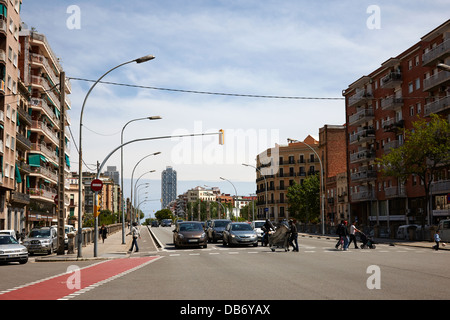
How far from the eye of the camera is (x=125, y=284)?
512 inches

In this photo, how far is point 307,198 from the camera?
285ft

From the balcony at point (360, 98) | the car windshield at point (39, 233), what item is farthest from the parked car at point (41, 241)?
the balcony at point (360, 98)

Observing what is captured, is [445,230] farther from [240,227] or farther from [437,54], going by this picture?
[437,54]

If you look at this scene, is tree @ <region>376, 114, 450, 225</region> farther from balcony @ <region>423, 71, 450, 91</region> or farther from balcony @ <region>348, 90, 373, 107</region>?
balcony @ <region>348, 90, 373, 107</region>

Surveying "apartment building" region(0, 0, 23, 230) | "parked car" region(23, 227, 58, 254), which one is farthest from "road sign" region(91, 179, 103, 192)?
"apartment building" region(0, 0, 23, 230)

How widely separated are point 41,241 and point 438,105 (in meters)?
35.7

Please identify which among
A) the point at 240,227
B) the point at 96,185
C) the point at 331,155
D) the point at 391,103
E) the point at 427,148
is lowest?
the point at 240,227

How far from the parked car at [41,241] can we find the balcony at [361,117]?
44.2m

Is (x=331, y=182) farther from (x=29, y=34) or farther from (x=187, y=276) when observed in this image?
(x=187, y=276)

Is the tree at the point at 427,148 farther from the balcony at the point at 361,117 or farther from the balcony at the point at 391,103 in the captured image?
the balcony at the point at 361,117

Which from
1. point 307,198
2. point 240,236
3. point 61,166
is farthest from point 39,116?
point 307,198

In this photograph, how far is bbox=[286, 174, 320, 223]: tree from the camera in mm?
87000
